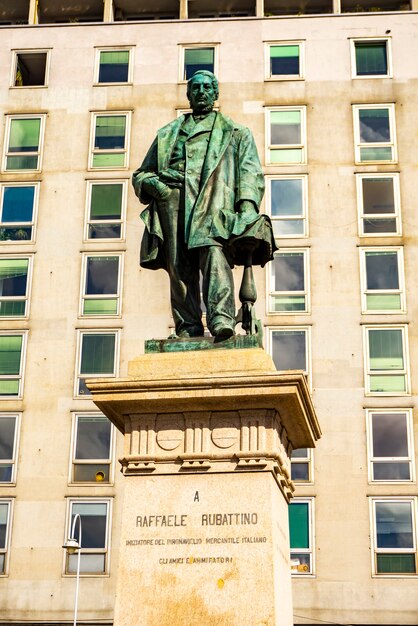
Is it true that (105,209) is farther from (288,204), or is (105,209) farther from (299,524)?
(299,524)

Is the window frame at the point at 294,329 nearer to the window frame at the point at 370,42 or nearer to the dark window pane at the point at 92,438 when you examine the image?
the dark window pane at the point at 92,438

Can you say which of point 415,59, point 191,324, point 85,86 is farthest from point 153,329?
point 191,324

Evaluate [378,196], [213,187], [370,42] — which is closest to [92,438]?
[378,196]

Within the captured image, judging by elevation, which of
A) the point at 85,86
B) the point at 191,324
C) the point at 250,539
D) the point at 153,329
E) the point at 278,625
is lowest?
the point at 278,625

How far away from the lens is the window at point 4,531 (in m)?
38.2

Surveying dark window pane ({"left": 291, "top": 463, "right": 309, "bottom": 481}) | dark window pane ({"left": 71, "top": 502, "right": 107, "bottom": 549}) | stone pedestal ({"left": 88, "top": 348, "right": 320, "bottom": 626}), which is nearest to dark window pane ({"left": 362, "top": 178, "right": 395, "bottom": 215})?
dark window pane ({"left": 291, "top": 463, "right": 309, "bottom": 481})

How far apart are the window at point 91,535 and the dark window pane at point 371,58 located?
65.0ft

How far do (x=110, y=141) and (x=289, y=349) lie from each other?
11.4 meters

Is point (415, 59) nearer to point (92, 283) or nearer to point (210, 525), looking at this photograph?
point (92, 283)

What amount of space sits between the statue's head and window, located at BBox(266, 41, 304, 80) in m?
32.2

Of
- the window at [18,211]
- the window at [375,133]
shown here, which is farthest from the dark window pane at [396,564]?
the window at [18,211]

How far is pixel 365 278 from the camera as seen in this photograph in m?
41.1

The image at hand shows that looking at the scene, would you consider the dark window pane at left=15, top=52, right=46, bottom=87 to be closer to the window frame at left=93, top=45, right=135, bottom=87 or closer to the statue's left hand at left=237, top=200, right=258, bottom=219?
the window frame at left=93, top=45, right=135, bottom=87

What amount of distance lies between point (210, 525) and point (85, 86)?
120ft
